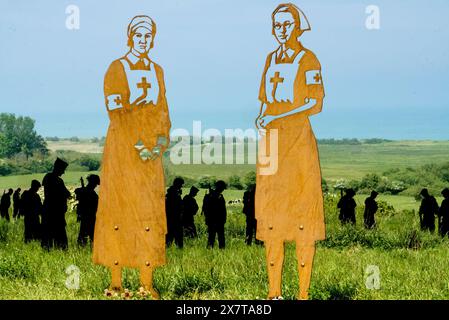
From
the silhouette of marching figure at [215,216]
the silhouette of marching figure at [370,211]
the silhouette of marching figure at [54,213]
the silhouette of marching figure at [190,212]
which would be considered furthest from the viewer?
the silhouette of marching figure at [370,211]

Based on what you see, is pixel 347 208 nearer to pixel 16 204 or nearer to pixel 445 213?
pixel 445 213

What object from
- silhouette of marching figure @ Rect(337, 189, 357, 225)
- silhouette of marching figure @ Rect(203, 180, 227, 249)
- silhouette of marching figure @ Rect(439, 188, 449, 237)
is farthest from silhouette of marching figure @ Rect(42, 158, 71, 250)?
silhouette of marching figure @ Rect(439, 188, 449, 237)

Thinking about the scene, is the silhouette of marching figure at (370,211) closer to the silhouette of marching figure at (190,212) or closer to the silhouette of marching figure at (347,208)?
the silhouette of marching figure at (347,208)

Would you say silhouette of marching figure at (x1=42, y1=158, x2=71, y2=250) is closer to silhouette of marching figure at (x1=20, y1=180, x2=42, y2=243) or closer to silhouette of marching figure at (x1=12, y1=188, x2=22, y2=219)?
silhouette of marching figure at (x1=20, y1=180, x2=42, y2=243)

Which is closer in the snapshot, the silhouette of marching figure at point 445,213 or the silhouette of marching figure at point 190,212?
the silhouette of marching figure at point 190,212

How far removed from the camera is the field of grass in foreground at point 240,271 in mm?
8672

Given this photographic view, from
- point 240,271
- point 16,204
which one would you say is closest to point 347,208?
point 240,271

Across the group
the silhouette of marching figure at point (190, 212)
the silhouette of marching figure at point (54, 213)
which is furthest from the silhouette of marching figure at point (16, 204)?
the silhouette of marching figure at point (190, 212)

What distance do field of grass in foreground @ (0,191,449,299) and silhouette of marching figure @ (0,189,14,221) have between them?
1.05 m

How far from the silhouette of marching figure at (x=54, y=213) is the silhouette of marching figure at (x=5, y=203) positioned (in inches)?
91.3

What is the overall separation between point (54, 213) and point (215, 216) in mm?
2400

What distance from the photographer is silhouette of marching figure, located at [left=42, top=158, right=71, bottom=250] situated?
1056 cm

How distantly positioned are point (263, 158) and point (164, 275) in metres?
2.20

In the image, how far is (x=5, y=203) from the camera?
42.7 feet
